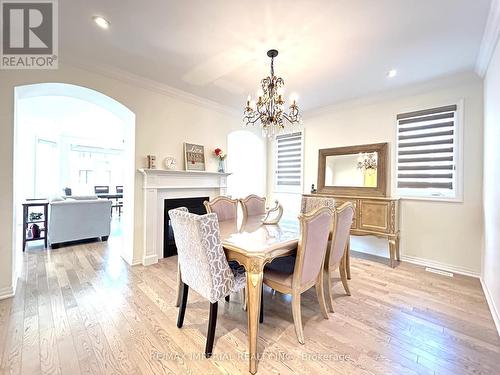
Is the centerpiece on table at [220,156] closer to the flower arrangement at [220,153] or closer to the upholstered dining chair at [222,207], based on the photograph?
the flower arrangement at [220,153]

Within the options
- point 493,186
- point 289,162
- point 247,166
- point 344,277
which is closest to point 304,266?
point 344,277

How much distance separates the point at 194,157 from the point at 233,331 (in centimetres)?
276

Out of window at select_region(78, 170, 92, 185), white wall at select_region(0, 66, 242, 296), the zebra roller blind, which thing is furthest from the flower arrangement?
window at select_region(78, 170, 92, 185)

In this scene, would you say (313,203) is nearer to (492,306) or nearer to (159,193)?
(492,306)

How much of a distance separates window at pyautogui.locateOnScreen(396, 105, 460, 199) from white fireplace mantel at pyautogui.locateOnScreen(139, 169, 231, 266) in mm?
3155

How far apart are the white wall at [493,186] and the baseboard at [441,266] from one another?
13.3 inches

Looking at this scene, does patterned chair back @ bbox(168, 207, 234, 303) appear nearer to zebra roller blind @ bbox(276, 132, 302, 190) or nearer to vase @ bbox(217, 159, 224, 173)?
vase @ bbox(217, 159, 224, 173)

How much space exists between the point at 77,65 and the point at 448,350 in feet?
15.0

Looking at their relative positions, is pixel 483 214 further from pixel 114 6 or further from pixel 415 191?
pixel 114 6

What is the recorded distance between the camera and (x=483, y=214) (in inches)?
109

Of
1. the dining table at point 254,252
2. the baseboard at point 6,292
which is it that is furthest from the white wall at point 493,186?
the baseboard at point 6,292

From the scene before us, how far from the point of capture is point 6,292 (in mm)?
2287

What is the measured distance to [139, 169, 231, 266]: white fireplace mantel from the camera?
3271 millimetres

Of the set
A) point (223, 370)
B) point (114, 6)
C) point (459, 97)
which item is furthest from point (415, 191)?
point (114, 6)
